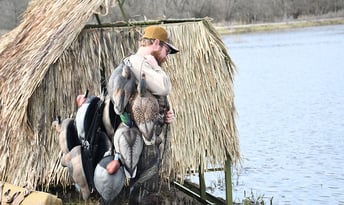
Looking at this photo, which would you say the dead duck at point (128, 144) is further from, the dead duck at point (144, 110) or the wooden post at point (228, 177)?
the wooden post at point (228, 177)

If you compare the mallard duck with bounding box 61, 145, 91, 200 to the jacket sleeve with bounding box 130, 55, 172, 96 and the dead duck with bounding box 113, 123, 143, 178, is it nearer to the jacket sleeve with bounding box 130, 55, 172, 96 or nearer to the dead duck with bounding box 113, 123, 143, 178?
the dead duck with bounding box 113, 123, 143, 178

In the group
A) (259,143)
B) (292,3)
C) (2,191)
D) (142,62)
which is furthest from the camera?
(292,3)

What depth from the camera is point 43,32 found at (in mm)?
8305

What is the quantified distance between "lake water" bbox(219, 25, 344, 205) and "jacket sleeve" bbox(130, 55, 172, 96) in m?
3.15

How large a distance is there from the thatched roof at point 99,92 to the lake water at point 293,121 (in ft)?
3.55

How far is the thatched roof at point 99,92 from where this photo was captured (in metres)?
7.98

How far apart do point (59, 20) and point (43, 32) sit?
24cm

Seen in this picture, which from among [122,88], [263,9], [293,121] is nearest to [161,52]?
[122,88]

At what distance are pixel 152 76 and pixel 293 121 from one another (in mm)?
11894

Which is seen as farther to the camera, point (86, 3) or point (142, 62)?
point (86, 3)

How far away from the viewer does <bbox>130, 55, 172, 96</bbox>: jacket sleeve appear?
6.08 m

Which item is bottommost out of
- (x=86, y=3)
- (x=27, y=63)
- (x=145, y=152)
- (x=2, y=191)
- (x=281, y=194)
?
(x=281, y=194)

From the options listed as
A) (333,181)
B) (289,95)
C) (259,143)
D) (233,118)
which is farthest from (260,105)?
(233,118)

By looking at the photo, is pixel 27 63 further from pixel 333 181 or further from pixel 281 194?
pixel 333 181
